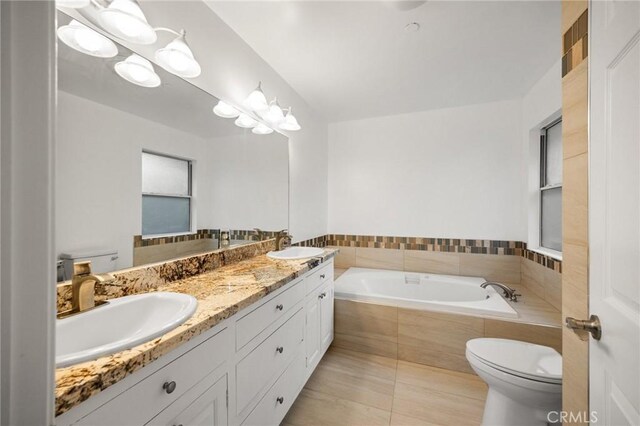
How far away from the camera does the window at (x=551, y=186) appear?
85.3 inches

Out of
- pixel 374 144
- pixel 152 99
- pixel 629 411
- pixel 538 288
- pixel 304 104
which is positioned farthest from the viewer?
pixel 374 144

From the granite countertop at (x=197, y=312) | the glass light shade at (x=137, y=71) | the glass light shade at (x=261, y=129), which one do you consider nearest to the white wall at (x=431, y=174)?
the glass light shade at (x=261, y=129)

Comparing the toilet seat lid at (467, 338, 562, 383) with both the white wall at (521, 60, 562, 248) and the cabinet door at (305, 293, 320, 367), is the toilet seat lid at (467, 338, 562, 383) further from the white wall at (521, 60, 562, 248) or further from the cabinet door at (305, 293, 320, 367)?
the white wall at (521, 60, 562, 248)

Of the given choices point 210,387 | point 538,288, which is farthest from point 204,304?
point 538,288

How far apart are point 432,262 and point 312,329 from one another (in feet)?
5.74

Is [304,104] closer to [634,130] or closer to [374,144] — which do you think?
[374,144]

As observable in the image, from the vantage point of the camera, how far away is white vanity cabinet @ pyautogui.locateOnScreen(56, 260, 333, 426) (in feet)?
2.08

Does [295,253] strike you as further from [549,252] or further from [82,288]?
[549,252]

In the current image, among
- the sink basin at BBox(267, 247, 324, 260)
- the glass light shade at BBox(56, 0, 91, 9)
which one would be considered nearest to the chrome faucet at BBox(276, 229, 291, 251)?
the sink basin at BBox(267, 247, 324, 260)

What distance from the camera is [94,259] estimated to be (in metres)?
1.01

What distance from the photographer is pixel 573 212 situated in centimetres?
92

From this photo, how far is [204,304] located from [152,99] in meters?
0.98

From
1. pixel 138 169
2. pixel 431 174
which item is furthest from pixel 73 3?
pixel 431 174

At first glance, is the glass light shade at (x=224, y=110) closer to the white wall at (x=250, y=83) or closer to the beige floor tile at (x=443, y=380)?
the white wall at (x=250, y=83)
